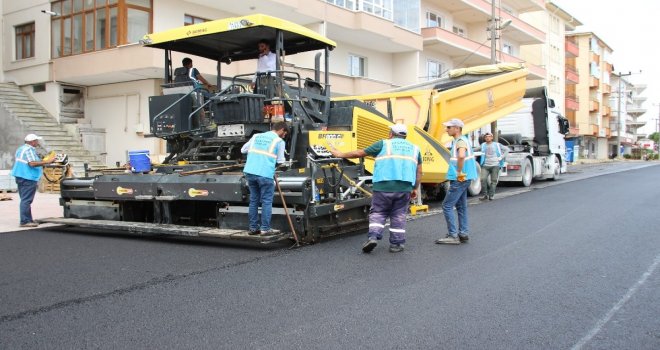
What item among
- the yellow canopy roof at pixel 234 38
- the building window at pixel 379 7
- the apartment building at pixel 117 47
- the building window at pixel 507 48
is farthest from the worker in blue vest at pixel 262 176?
the building window at pixel 507 48

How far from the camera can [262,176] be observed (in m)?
6.55

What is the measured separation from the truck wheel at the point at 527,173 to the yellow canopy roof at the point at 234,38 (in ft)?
33.2

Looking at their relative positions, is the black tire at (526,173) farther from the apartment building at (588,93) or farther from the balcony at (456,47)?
the apartment building at (588,93)

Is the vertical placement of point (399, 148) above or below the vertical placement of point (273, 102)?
below

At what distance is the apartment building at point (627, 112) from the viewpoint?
81.9 meters

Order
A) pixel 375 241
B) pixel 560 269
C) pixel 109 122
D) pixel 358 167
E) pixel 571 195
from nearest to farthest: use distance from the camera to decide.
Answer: pixel 560 269, pixel 375 241, pixel 358 167, pixel 571 195, pixel 109 122

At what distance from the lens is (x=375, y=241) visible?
21.4 ft

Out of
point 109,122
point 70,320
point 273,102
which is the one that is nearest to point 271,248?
point 273,102

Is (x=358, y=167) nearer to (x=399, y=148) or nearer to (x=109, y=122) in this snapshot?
(x=399, y=148)

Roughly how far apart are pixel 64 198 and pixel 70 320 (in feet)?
17.1

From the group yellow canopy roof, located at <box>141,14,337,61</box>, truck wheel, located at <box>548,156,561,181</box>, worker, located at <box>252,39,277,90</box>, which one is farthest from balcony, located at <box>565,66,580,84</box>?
worker, located at <box>252,39,277,90</box>

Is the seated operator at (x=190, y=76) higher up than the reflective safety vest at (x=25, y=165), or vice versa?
the seated operator at (x=190, y=76)

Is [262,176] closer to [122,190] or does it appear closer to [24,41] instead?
[122,190]

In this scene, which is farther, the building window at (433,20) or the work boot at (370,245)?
the building window at (433,20)
